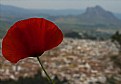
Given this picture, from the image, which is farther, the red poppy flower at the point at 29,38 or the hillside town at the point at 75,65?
the hillside town at the point at 75,65

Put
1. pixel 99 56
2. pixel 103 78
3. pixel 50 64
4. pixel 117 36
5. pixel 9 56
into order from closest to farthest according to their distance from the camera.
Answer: pixel 9 56 < pixel 103 78 < pixel 117 36 < pixel 50 64 < pixel 99 56

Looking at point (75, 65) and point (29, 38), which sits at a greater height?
point (29, 38)

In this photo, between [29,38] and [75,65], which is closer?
[29,38]

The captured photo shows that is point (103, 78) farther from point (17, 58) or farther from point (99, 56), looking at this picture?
point (17, 58)

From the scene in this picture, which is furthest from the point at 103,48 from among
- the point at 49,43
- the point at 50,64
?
the point at 49,43
